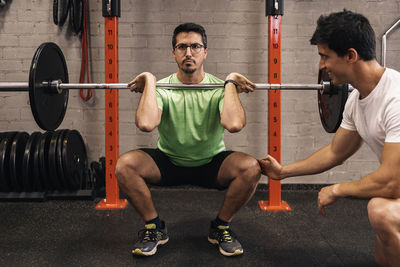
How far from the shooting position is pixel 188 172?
1816 mm

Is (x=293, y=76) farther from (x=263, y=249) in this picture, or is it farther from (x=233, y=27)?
(x=263, y=249)

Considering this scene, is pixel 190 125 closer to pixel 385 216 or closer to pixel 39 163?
pixel 385 216

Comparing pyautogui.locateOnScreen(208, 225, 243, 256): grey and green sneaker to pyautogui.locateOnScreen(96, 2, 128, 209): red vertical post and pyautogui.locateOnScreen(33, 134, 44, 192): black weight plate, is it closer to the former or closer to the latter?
pyautogui.locateOnScreen(96, 2, 128, 209): red vertical post

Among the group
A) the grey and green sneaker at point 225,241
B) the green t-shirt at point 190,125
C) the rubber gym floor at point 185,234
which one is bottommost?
the rubber gym floor at point 185,234

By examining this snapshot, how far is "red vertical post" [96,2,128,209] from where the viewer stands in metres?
2.46

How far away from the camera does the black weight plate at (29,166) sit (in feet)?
8.38

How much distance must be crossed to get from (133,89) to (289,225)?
136 centimetres

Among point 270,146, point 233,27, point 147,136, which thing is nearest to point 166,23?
point 233,27

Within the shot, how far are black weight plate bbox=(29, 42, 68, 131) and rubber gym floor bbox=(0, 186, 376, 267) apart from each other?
0.70 metres

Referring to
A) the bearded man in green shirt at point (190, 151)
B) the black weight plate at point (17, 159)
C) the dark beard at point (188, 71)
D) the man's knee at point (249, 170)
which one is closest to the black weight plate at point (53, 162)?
the black weight plate at point (17, 159)

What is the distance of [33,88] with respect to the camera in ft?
5.77

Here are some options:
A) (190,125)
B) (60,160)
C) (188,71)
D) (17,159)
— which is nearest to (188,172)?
(190,125)

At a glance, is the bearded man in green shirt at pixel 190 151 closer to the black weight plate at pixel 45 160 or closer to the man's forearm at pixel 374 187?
the man's forearm at pixel 374 187

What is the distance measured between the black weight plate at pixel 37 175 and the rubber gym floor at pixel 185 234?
14 cm
